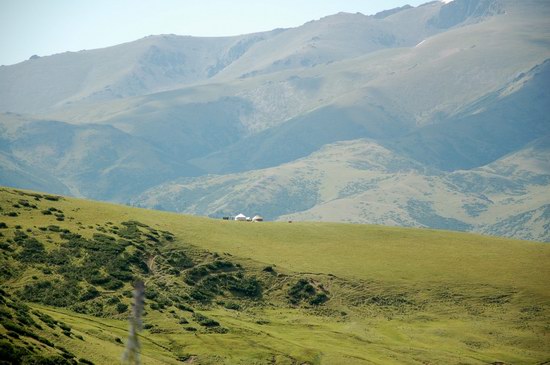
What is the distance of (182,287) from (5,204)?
38.5 meters

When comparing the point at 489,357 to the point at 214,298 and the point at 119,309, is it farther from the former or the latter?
the point at 119,309

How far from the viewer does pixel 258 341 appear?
99875 millimetres

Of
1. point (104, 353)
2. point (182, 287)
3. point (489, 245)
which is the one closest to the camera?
point (104, 353)

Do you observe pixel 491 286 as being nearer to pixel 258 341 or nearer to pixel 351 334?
pixel 351 334

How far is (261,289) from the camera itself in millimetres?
130500

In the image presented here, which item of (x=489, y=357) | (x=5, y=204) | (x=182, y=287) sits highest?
(x=5, y=204)

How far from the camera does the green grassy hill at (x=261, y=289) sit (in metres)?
96.2

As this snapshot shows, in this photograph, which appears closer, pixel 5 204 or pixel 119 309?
pixel 119 309

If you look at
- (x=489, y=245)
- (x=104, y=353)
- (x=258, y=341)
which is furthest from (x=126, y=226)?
(x=489, y=245)

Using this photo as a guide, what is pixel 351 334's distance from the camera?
114125 mm

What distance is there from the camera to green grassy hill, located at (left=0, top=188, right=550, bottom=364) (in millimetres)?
96188

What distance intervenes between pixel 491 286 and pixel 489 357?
30.1 metres

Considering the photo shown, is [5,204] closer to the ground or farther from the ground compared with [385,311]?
farther from the ground

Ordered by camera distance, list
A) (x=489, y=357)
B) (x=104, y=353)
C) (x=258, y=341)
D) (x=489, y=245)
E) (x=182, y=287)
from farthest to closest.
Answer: (x=489, y=245) → (x=182, y=287) → (x=489, y=357) → (x=258, y=341) → (x=104, y=353)
